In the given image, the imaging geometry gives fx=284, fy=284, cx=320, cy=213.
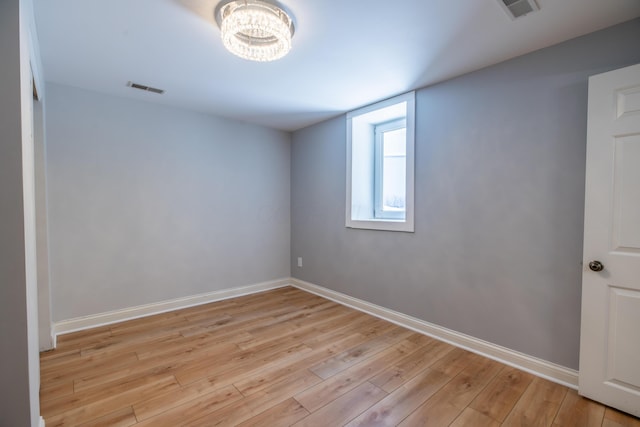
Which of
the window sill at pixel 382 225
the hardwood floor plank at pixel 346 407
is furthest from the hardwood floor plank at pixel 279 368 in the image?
the window sill at pixel 382 225

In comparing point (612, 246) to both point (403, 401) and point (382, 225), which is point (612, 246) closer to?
point (403, 401)

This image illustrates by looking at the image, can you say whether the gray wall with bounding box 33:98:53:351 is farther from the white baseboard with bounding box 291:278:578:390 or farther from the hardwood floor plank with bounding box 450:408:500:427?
the hardwood floor plank with bounding box 450:408:500:427

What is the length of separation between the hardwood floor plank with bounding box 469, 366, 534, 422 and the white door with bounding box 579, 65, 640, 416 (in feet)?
1.12

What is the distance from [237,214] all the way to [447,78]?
9.56 feet

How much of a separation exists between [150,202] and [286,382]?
2460 millimetres

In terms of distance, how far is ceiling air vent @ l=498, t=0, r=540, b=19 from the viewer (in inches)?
63.5

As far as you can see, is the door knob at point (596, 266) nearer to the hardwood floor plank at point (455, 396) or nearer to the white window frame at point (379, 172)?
the hardwood floor plank at point (455, 396)

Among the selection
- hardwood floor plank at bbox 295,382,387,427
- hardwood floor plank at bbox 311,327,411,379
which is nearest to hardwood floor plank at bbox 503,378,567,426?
hardwood floor plank at bbox 295,382,387,427

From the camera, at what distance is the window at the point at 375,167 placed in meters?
3.38

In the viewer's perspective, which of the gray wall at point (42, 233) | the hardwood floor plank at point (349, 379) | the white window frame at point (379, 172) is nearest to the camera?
the hardwood floor plank at point (349, 379)

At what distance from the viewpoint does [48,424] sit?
5.16 ft

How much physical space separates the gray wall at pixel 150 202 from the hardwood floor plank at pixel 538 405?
319 centimetres

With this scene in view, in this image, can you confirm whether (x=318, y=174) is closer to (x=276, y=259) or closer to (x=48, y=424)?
(x=276, y=259)

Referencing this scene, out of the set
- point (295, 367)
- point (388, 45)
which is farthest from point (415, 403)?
point (388, 45)
